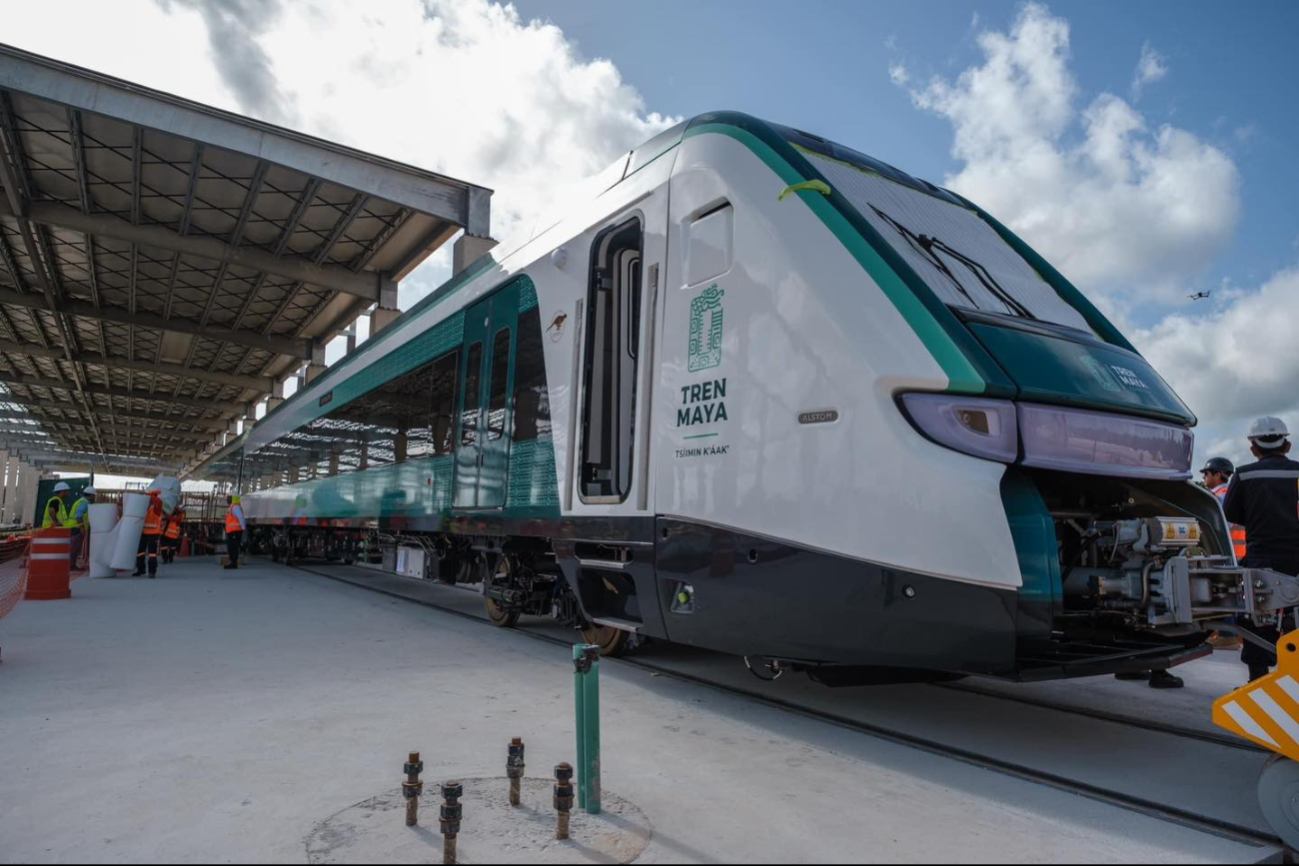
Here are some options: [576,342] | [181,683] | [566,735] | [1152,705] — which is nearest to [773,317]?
[576,342]

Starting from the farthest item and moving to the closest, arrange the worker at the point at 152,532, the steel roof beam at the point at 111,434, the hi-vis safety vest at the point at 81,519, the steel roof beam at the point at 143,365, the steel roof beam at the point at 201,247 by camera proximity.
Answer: the steel roof beam at the point at 111,434
the steel roof beam at the point at 143,365
the steel roof beam at the point at 201,247
the hi-vis safety vest at the point at 81,519
the worker at the point at 152,532

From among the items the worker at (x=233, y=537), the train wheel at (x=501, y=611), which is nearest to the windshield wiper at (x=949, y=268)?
the train wheel at (x=501, y=611)

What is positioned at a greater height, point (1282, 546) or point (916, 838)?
point (1282, 546)

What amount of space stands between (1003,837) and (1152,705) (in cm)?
290

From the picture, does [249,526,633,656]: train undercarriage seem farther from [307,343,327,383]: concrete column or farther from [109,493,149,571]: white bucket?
[307,343,327,383]: concrete column

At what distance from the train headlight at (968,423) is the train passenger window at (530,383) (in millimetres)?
2885

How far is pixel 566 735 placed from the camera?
3.92 metres

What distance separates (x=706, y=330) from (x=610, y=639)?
2736 mm

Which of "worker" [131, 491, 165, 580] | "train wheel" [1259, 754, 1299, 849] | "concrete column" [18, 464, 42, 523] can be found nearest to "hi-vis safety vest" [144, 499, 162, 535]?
"worker" [131, 491, 165, 580]

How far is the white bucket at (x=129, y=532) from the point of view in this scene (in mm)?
13984

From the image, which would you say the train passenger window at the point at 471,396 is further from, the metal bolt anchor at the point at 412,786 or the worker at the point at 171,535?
the worker at the point at 171,535

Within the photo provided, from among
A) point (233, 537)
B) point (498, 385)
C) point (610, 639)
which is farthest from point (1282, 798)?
point (233, 537)

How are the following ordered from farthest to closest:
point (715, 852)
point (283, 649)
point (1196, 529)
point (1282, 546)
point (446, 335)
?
point (446, 335) < point (283, 649) < point (1282, 546) < point (1196, 529) < point (715, 852)

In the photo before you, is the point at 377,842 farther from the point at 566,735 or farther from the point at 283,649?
the point at 283,649
